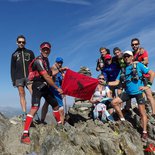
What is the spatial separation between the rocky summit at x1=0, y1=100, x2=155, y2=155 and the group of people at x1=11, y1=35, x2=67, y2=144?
632 mm

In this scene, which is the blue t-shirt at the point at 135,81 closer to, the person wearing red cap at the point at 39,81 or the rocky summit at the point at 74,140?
the rocky summit at the point at 74,140

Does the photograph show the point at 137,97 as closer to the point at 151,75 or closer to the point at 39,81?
the point at 151,75


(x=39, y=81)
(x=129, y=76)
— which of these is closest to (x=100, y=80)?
(x=129, y=76)

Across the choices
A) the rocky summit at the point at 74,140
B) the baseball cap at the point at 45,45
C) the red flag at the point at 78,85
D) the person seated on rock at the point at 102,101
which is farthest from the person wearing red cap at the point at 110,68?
the baseball cap at the point at 45,45

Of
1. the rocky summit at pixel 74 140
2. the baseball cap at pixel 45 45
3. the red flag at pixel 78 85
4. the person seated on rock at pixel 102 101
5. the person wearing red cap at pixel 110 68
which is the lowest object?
the rocky summit at pixel 74 140

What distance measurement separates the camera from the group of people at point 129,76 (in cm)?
1316

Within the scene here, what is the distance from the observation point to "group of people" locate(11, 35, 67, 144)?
38.5 ft

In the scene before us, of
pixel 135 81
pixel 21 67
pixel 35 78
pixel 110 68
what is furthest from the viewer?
pixel 110 68

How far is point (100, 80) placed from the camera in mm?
15477

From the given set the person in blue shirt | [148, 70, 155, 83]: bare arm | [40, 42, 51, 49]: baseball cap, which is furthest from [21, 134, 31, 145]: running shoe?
[148, 70, 155, 83]: bare arm

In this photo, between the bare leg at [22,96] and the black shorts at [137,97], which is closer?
the black shorts at [137,97]

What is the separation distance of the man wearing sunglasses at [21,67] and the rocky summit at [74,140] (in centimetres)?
179

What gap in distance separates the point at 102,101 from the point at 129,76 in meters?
2.88

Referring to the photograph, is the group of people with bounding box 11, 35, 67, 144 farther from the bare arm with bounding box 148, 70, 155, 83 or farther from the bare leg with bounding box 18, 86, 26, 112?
the bare arm with bounding box 148, 70, 155, 83
